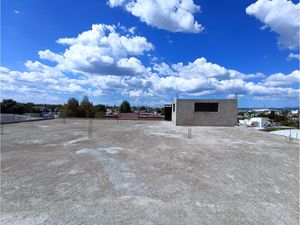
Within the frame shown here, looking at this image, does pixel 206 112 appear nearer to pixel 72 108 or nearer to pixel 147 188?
pixel 147 188

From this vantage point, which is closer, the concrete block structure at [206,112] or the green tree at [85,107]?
the concrete block structure at [206,112]

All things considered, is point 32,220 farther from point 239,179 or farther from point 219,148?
point 219,148

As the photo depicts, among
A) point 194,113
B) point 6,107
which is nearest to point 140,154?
point 194,113

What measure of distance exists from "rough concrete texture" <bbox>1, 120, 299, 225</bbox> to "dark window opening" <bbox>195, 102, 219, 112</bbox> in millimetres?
10802

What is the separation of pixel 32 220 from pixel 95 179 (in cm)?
146

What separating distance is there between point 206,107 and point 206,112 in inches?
16.1

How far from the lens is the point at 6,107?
39.9 meters

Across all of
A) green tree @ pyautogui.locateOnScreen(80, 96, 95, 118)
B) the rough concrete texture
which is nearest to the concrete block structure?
the rough concrete texture

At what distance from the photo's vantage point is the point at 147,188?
367 centimetres

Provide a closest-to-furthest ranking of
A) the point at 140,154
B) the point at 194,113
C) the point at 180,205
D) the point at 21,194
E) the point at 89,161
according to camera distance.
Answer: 1. the point at 180,205
2. the point at 21,194
3. the point at 89,161
4. the point at 140,154
5. the point at 194,113

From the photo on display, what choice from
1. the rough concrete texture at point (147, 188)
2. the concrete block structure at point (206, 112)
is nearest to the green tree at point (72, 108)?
the concrete block structure at point (206, 112)

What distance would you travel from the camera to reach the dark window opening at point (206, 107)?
16875 millimetres

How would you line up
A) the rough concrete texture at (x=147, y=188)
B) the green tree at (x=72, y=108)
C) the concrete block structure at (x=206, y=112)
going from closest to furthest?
the rough concrete texture at (x=147, y=188) < the concrete block structure at (x=206, y=112) < the green tree at (x=72, y=108)

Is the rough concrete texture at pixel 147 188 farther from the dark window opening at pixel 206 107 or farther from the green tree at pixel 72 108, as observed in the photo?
the green tree at pixel 72 108
